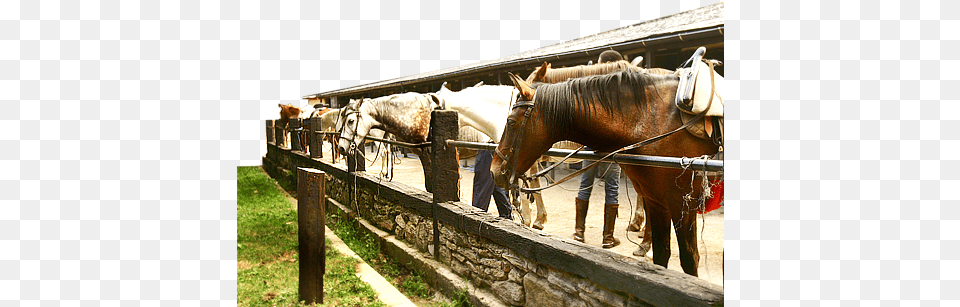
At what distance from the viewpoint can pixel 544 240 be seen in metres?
2.89

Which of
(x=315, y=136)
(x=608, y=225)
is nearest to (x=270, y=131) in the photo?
(x=315, y=136)

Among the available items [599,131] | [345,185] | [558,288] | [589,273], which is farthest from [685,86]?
[345,185]

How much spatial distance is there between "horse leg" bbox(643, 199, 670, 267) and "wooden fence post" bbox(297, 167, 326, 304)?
92.9 inches

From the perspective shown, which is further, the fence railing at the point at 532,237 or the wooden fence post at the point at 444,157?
the wooden fence post at the point at 444,157

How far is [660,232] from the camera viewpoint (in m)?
2.84

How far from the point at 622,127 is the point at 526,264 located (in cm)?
108

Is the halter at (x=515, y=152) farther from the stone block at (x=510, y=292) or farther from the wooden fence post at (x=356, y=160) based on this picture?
the wooden fence post at (x=356, y=160)

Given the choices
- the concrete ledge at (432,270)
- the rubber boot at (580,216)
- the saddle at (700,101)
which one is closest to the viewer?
the saddle at (700,101)

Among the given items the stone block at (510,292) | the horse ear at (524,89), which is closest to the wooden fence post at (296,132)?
the stone block at (510,292)

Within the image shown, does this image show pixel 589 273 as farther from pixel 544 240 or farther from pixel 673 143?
pixel 673 143

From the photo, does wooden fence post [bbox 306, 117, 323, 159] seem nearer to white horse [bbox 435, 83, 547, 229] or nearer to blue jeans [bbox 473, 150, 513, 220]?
white horse [bbox 435, 83, 547, 229]

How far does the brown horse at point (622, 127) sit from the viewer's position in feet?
8.40

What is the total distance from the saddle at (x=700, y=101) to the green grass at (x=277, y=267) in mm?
2657

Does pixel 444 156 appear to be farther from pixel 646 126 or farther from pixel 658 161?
pixel 658 161
